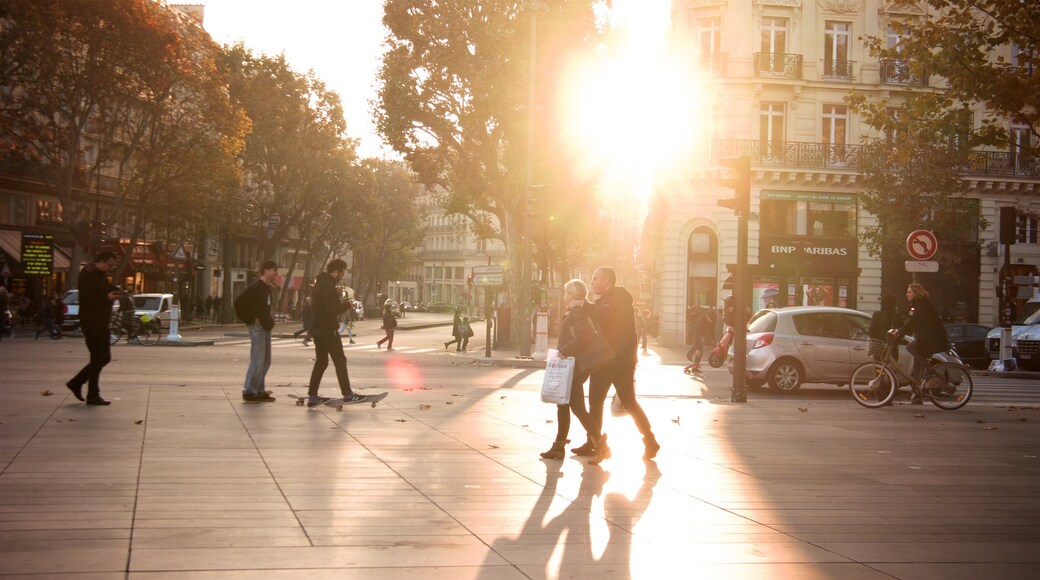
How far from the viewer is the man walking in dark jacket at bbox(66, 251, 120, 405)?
12398 millimetres

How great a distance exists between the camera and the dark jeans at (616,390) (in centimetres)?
945

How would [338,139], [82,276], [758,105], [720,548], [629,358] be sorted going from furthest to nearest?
[338,139], [758,105], [82,276], [629,358], [720,548]

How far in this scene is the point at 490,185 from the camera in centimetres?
3791

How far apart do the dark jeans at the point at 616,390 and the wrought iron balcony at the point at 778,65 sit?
34.1 meters

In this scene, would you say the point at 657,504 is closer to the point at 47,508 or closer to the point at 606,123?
the point at 47,508

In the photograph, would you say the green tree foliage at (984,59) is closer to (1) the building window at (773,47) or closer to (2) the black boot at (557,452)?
(2) the black boot at (557,452)

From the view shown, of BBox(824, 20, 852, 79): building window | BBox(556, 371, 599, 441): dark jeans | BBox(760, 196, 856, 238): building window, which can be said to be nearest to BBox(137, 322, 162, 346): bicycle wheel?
BBox(760, 196, 856, 238): building window

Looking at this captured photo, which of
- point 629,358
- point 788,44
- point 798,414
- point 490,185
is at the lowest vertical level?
point 798,414

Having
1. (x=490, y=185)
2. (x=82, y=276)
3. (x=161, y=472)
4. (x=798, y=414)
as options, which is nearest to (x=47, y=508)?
(x=161, y=472)

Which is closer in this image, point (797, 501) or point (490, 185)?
point (797, 501)

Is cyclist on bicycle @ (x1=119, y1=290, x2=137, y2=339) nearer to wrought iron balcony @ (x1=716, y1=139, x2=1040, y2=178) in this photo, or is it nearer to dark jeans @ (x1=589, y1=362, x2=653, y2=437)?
wrought iron balcony @ (x1=716, y1=139, x2=1040, y2=178)

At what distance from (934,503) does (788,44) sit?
121ft

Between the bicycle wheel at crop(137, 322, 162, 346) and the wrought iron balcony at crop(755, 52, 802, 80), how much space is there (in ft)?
79.8

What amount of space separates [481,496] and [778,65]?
37.2 m
